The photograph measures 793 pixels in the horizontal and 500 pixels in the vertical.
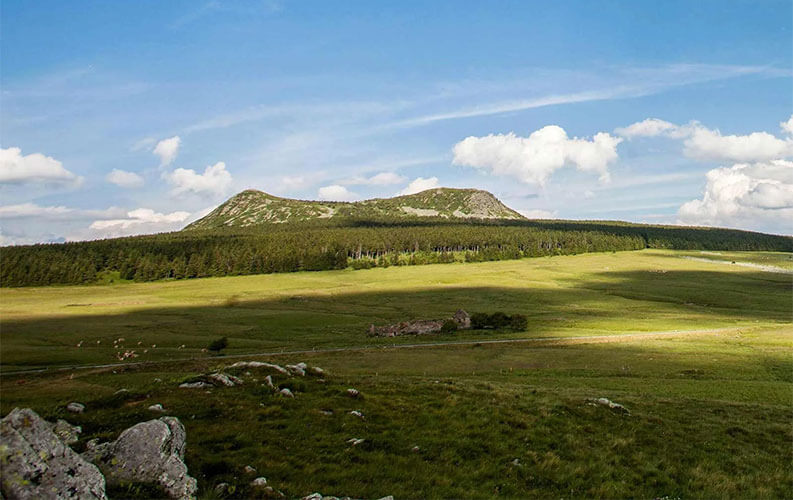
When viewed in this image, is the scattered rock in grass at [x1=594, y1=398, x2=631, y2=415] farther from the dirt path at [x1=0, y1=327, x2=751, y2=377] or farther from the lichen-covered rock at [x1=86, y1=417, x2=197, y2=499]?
the dirt path at [x1=0, y1=327, x2=751, y2=377]

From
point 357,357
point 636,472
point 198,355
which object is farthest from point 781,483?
point 198,355

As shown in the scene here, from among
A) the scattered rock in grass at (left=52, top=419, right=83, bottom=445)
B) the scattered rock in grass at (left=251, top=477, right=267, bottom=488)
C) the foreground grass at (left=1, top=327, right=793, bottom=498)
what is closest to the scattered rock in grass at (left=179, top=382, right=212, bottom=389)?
the foreground grass at (left=1, top=327, right=793, bottom=498)

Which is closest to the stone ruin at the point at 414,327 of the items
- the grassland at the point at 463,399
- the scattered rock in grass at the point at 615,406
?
the grassland at the point at 463,399

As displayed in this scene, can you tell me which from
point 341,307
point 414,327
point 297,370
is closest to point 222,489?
point 297,370

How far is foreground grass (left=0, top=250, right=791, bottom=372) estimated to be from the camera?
76000 mm

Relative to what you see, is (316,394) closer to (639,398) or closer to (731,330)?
(639,398)

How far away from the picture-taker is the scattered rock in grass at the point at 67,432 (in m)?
14.9

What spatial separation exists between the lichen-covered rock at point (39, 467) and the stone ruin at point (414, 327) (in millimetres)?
71057

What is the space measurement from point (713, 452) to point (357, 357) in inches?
1673

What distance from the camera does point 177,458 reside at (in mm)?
12953

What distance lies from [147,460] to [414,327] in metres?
73.3

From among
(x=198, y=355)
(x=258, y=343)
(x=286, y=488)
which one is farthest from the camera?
(x=258, y=343)

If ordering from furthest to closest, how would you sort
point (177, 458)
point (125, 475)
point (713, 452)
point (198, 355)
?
point (198, 355), point (713, 452), point (177, 458), point (125, 475)

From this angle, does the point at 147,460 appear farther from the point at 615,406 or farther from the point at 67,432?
the point at 615,406
